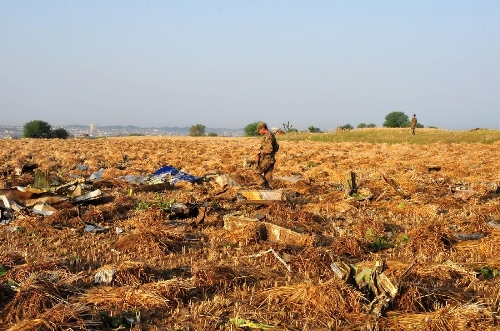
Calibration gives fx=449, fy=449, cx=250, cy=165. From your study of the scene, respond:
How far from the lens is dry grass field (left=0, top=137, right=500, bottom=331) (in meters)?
4.21

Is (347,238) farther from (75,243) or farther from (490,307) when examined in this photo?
(75,243)

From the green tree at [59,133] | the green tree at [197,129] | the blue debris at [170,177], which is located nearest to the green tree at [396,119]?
the green tree at [197,129]

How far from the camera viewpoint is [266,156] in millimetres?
11562

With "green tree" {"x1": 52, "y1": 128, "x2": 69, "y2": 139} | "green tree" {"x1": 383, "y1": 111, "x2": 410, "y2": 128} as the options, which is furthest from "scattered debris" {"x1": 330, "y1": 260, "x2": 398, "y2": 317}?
"green tree" {"x1": 383, "y1": 111, "x2": 410, "y2": 128}

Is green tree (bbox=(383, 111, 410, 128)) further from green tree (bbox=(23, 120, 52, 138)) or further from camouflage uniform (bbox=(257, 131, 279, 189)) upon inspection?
camouflage uniform (bbox=(257, 131, 279, 189))

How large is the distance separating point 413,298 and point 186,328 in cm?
222

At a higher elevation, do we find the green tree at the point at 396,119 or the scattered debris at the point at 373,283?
the green tree at the point at 396,119

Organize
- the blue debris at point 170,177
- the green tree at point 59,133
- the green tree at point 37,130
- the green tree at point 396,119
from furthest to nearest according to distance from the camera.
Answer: the green tree at point 396,119 → the green tree at point 59,133 → the green tree at point 37,130 → the blue debris at point 170,177

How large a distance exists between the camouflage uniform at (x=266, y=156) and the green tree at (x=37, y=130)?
234 ft

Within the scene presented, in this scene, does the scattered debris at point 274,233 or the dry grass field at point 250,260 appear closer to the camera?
the dry grass field at point 250,260

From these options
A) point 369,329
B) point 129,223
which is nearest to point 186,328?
point 369,329

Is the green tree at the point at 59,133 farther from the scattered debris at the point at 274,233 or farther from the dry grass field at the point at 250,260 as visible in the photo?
the scattered debris at the point at 274,233

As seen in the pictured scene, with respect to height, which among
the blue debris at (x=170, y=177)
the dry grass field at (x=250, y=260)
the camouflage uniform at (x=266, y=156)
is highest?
the camouflage uniform at (x=266, y=156)

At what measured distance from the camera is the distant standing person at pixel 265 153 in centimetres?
1150
